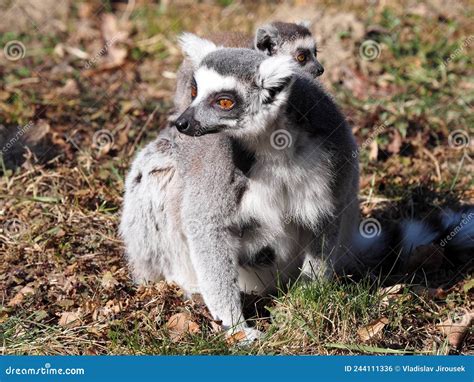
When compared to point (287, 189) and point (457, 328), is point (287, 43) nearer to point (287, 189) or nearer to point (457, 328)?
point (287, 189)

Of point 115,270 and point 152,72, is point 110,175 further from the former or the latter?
point 152,72

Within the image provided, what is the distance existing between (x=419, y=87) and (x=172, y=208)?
13.3ft

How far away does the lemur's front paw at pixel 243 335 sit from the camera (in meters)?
4.91

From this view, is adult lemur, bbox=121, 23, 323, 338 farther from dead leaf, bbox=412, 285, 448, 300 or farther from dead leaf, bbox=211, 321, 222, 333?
dead leaf, bbox=412, 285, 448, 300

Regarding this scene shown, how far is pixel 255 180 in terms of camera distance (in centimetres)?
494

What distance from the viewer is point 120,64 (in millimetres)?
9438

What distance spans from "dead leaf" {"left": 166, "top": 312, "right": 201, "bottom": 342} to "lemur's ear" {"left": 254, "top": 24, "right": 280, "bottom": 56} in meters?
2.43

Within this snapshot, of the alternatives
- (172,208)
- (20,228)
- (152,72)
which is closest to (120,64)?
(152,72)

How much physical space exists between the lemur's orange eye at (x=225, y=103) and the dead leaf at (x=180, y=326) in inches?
57.9

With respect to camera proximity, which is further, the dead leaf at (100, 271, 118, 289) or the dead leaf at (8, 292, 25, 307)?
the dead leaf at (100, 271, 118, 289)

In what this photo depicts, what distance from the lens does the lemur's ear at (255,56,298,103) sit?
15.5 ft
